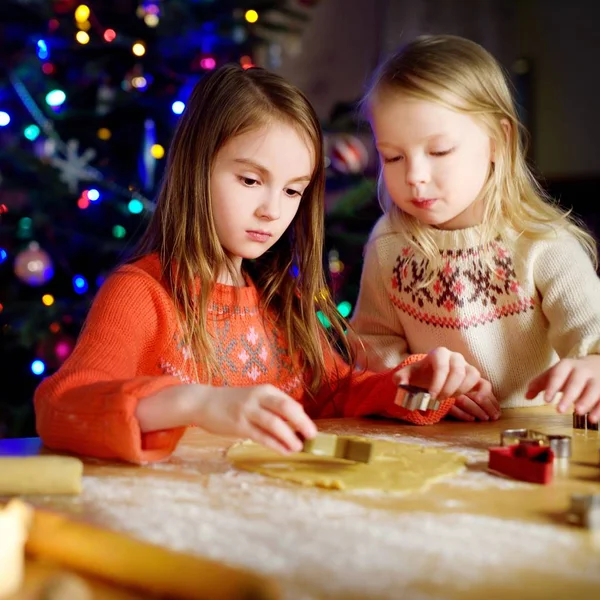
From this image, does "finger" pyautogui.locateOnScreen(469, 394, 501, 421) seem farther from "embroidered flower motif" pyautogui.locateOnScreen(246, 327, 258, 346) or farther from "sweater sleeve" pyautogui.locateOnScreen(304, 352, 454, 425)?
"embroidered flower motif" pyautogui.locateOnScreen(246, 327, 258, 346)

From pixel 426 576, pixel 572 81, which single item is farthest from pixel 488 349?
pixel 572 81

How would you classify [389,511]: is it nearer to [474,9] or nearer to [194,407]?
[194,407]

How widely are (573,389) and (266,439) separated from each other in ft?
1.69

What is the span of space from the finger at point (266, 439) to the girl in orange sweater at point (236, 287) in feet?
0.53

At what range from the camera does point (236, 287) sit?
150 centimetres

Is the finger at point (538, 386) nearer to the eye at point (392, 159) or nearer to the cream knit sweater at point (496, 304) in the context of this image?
the cream knit sweater at point (496, 304)

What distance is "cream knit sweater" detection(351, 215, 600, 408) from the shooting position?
1.50 metres

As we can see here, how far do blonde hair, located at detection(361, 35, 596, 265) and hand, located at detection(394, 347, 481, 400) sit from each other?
0.39m

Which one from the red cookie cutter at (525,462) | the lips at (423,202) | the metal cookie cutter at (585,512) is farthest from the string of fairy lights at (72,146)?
the metal cookie cutter at (585,512)

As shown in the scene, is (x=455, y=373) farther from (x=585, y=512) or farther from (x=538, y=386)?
(x=585, y=512)

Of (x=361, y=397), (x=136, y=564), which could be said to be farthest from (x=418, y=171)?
(x=136, y=564)

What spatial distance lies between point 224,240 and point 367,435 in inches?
16.6

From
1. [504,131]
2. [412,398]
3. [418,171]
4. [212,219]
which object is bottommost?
[412,398]

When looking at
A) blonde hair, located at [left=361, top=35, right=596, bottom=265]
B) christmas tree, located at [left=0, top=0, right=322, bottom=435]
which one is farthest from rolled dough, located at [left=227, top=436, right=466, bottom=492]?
christmas tree, located at [left=0, top=0, right=322, bottom=435]
